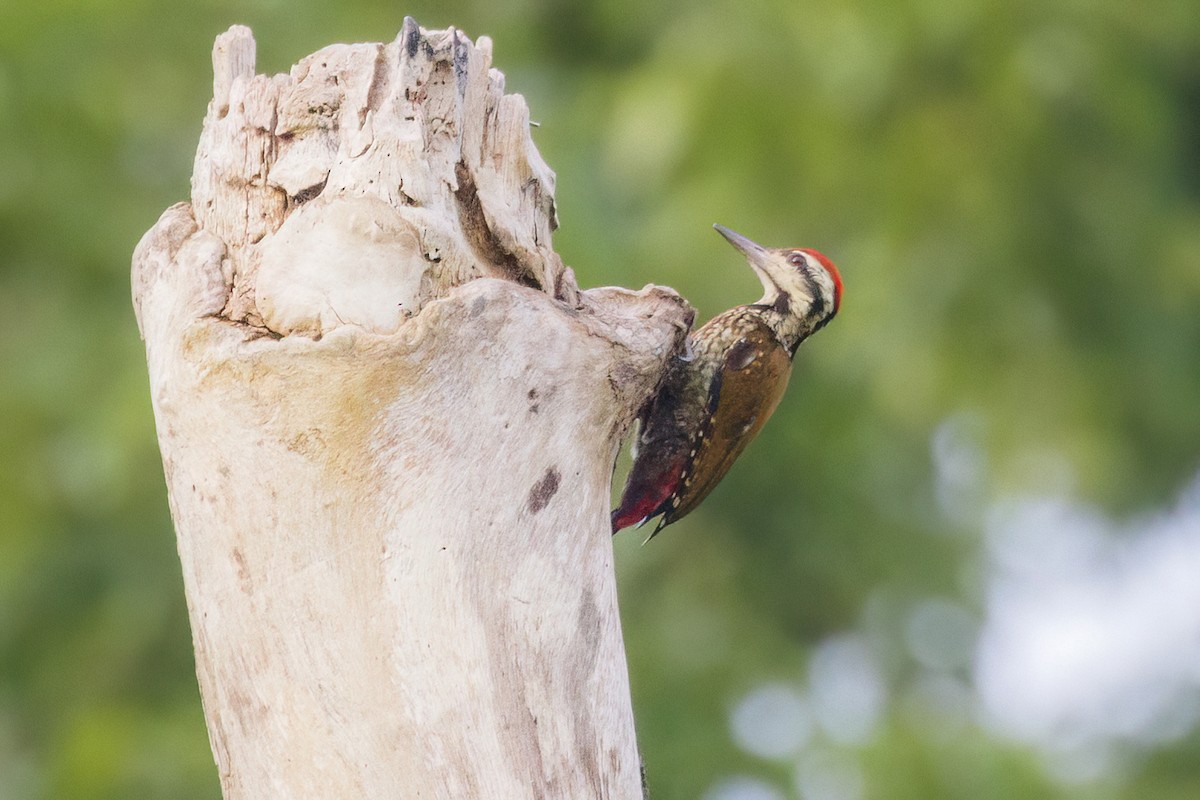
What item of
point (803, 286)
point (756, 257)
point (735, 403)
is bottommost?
point (735, 403)

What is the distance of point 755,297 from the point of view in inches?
265

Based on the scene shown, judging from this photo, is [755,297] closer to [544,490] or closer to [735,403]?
[735,403]

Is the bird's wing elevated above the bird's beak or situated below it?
below

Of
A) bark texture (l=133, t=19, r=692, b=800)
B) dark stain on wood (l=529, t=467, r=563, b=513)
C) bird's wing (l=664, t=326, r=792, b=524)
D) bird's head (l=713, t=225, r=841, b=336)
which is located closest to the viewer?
bark texture (l=133, t=19, r=692, b=800)

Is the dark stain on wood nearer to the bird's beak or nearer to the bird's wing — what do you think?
the bird's wing

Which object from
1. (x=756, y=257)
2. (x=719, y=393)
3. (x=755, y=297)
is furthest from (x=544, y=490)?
(x=755, y=297)

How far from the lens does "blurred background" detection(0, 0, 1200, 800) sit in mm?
6258

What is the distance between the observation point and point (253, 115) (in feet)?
8.88

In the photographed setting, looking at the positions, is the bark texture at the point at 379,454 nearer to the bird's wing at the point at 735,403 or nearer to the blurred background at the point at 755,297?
the bird's wing at the point at 735,403

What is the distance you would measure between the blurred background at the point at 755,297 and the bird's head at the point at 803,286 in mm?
1484

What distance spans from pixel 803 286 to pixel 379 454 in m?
2.32

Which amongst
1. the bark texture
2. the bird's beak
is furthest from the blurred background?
the bark texture

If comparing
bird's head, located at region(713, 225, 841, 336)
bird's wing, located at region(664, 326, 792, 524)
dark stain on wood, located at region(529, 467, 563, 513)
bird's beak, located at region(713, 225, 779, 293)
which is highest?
bird's beak, located at region(713, 225, 779, 293)

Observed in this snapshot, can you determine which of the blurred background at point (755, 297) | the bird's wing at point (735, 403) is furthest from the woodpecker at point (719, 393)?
the blurred background at point (755, 297)
